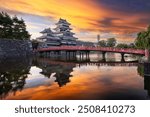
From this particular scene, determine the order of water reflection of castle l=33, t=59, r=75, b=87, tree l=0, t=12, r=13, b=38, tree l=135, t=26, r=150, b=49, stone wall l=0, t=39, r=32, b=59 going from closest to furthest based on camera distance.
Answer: water reflection of castle l=33, t=59, r=75, b=87
tree l=135, t=26, r=150, b=49
stone wall l=0, t=39, r=32, b=59
tree l=0, t=12, r=13, b=38

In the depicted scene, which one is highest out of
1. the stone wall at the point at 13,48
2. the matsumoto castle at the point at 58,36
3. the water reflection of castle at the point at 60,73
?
the matsumoto castle at the point at 58,36

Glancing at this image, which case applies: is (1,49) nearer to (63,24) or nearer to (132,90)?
(132,90)

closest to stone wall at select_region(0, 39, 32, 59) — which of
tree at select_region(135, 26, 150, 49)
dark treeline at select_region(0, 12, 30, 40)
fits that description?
dark treeline at select_region(0, 12, 30, 40)

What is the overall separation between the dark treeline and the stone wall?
1.00 m

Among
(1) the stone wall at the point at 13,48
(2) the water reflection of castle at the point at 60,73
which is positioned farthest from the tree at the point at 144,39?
(1) the stone wall at the point at 13,48

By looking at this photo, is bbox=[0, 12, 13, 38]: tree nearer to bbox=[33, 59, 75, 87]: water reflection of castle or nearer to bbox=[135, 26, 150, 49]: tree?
bbox=[33, 59, 75, 87]: water reflection of castle

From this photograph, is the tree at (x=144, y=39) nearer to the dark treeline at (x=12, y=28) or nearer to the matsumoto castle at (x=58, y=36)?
the dark treeline at (x=12, y=28)

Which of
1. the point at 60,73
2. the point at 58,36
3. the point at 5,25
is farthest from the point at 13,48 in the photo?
the point at 58,36

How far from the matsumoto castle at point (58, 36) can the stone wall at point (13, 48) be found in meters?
9.43

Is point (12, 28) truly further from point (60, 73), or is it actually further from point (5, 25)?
point (60, 73)

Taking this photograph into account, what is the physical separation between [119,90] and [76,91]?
5.28ft

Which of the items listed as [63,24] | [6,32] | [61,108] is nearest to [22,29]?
[6,32]

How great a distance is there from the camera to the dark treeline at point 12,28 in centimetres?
2857

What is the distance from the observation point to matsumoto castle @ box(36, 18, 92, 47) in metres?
44.2
